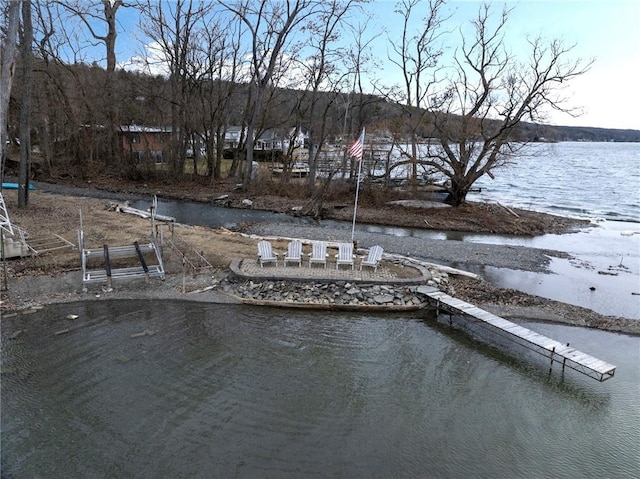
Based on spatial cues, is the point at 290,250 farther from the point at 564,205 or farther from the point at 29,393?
the point at 564,205

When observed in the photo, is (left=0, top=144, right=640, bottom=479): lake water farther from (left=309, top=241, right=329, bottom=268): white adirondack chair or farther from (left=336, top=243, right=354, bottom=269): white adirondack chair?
(left=309, top=241, right=329, bottom=268): white adirondack chair

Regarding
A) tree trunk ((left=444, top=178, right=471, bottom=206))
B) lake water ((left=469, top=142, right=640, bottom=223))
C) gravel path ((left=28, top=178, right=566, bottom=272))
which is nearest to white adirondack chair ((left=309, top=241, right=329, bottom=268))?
gravel path ((left=28, top=178, right=566, bottom=272))

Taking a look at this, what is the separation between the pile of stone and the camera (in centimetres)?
1113

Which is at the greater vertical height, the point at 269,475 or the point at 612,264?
the point at 612,264

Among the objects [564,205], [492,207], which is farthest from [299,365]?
[564,205]

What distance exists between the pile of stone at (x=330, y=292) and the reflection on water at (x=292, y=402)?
979 mm

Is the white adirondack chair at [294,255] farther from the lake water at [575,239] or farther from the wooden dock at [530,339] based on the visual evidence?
the lake water at [575,239]

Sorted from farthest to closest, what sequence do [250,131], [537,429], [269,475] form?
[250,131] < [537,429] < [269,475]

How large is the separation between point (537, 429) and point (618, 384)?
8.80 ft

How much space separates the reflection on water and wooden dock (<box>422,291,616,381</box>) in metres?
0.38

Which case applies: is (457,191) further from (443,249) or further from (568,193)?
(568,193)

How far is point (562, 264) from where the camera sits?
16266 millimetres

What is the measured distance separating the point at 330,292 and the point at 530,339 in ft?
15.8

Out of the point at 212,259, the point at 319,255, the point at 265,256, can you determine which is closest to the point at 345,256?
the point at 319,255
